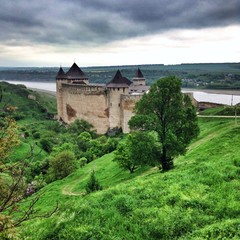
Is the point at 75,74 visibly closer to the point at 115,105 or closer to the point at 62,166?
the point at 115,105

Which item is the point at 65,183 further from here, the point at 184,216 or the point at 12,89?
the point at 12,89

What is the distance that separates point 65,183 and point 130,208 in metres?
14.2

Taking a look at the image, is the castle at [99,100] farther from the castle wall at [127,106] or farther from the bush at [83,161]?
the bush at [83,161]

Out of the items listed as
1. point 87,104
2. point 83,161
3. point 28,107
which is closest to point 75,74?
point 87,104

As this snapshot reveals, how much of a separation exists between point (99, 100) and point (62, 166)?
18.1 m

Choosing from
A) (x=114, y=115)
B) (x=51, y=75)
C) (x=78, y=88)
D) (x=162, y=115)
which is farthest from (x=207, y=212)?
(x=51, y=75)

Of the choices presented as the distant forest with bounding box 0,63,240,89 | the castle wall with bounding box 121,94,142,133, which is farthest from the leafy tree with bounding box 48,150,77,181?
the distant forest with bounding box 0,63,240,89

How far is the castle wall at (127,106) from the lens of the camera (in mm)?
36781

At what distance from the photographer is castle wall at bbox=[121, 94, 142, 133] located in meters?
36.8

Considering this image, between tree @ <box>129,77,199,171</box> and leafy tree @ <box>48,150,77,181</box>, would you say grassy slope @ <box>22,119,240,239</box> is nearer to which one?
tree @ <box>129,77,199,171</box>

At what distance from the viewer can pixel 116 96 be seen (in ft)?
128

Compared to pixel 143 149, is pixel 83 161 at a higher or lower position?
lower

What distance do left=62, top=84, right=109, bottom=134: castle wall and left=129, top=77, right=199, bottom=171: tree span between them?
26.2 m

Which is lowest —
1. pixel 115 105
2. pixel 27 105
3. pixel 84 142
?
pixel 84 142
